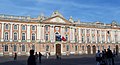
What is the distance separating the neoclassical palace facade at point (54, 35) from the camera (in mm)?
64188

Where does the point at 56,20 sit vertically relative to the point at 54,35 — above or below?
above

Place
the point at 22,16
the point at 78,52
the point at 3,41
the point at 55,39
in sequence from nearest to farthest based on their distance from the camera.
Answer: the point at 3,41
the point at 22,16
the point at 55,39
the point at 78,52

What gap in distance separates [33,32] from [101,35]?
2852cm

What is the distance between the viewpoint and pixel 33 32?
68.6 m

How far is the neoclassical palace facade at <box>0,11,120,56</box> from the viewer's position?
211 ft

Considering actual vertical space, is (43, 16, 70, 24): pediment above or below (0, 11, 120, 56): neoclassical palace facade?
above

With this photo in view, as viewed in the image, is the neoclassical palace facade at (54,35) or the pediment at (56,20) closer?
the neoclassical palace facade at (54,35)

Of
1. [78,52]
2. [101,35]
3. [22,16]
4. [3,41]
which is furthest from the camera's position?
[101,35]

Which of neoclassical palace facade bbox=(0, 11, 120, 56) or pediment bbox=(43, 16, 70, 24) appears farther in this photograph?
pediment bbox=(43, 16, 70, 24)

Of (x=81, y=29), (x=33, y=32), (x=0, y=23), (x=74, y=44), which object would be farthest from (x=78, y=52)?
(x=0, y=23)

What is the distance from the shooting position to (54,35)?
72000mm

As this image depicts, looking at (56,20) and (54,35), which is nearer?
(54,35)

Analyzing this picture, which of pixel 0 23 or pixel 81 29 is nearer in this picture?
pixel 0 23

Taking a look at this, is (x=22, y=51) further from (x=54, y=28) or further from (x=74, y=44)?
(x=74, y=44)
